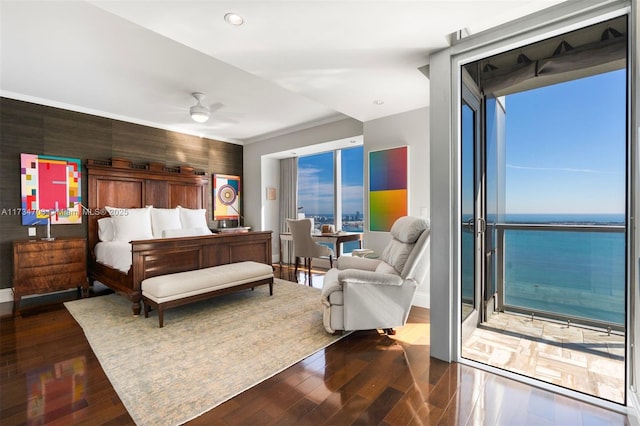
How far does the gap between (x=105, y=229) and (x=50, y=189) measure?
0.84m

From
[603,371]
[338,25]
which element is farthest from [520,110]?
[603,371]

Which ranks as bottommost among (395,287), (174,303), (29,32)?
(174,303)

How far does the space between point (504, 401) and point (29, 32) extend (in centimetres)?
457

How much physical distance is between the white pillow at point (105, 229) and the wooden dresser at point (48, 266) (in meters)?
0.40

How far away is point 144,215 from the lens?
179 inches

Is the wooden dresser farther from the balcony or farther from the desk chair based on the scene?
the balcony

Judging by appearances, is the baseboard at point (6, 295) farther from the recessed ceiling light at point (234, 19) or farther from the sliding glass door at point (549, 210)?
the sliding glass door at point (549, 210)

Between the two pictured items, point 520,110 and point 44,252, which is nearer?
point 520,110

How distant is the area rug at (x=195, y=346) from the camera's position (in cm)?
181

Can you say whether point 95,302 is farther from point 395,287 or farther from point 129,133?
point 395,287

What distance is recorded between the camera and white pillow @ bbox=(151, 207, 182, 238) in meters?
4.60

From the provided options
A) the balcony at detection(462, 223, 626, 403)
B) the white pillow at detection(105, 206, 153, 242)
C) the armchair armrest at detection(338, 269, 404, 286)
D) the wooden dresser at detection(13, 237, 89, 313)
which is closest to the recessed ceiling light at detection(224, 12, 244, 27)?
the armchair armrest at detection(338, 269, 404, 286)

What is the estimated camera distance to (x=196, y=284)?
312 cm

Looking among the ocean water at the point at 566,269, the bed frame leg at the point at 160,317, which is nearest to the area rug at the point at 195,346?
the bed frame leg at the point at 160,317
